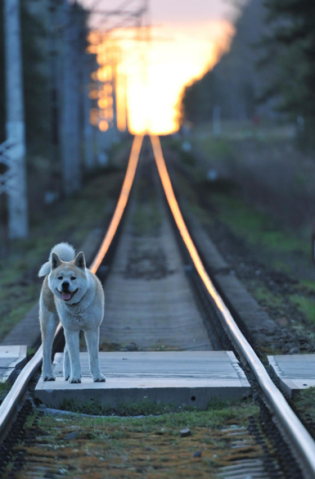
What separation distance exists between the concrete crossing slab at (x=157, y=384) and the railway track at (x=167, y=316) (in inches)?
8.0

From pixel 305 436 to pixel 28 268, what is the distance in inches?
536

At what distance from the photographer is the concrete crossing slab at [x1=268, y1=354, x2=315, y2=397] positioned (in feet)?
22.1

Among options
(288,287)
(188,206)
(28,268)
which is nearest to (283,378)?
(288,287)

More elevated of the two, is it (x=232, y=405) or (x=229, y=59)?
(x=229, y=59)

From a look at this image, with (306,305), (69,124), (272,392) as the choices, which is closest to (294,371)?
(272,392)

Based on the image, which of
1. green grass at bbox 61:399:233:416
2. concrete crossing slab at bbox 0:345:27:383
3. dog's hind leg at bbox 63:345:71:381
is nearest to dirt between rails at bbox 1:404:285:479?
green grass at bbox 61:399:233:416

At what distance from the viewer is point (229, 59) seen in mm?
136625

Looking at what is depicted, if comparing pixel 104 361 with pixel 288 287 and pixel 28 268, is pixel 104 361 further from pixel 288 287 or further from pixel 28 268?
pixel 28 268

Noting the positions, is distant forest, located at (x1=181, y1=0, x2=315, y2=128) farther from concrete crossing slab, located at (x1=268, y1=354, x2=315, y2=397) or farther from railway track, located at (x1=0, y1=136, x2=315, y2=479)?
concrete crossing slab, located at (x1=268, y1=354, x2=315, y2=397)

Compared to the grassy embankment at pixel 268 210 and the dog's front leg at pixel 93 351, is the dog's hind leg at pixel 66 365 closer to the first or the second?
the dog's front leg at pixel 93 351

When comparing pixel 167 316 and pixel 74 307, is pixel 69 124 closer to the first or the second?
pixel 167 316

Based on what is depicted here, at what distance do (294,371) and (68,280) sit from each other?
2.24 m

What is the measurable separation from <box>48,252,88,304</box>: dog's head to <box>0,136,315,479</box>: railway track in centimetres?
85

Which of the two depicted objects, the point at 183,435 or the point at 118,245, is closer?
the point at 183,435
